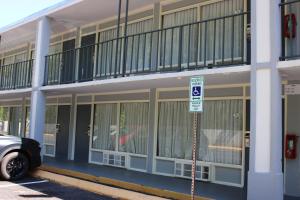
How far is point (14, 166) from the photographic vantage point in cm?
1216

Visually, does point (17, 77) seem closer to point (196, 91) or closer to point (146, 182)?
point (146, 182)

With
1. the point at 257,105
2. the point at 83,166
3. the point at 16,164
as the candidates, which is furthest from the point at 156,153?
the point at 257,105

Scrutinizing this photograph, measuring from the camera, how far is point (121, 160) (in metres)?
14.4

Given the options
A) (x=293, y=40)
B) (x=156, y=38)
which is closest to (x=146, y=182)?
(x=156, y=38)

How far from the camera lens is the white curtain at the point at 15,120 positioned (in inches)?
857

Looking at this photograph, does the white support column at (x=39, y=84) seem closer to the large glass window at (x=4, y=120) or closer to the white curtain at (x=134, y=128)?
the white curtain at (x=134, y=128)

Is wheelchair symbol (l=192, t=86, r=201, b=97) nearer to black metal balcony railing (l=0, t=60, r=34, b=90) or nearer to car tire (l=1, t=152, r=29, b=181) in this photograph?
car tire (l=1, t=152, r=29, b=181)

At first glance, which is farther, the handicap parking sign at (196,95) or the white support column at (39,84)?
the white support column at (39,84)

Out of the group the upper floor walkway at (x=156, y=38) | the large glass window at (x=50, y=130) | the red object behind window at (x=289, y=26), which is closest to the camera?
the red object behind window at (x=289, y=26)

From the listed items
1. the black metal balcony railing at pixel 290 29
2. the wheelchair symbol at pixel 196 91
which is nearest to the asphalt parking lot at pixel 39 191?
the wheelchair symbol at pixel 196 91

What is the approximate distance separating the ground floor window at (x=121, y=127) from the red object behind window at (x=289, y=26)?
17.9ft

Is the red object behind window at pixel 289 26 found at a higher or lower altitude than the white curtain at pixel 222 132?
higher

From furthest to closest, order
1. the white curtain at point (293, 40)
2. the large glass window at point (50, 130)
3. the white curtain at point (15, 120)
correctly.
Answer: the white curtain at point (15, 120)
the large glass window at point (50, 130)
the white curtain at point (293, 40)

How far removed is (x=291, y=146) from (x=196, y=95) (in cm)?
295
